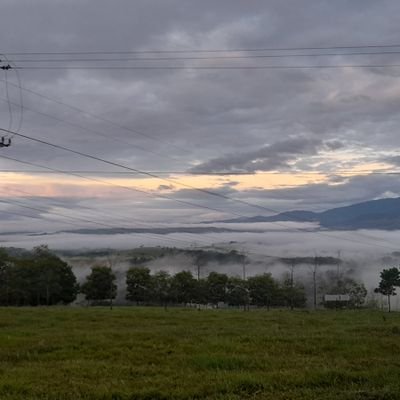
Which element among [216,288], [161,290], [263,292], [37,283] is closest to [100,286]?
[161,290]

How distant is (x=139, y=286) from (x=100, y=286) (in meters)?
8.63

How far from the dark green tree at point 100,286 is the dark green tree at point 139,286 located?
13.4 ft

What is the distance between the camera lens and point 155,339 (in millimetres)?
22797

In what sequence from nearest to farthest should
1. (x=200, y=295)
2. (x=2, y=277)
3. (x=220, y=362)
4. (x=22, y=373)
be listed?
(x=22, y=373) < (x=220, y=362) < (x=2, y=277) < (x=200, y=295)

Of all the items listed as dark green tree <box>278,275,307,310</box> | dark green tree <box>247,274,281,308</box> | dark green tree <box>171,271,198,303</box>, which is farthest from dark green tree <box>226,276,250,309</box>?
dark green tree <box>278,275,307,310</box>

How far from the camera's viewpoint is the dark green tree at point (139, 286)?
391ft

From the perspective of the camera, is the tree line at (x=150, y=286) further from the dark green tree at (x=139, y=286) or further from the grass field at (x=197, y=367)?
the grass field at (x=197, y=367)

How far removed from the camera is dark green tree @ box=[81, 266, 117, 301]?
115 metres

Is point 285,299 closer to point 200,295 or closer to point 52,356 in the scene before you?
point 200,295

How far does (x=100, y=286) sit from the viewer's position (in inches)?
4555

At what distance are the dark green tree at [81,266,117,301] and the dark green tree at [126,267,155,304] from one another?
13.4 feet

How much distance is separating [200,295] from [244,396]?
109 meters

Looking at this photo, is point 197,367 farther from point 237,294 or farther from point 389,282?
point 389,282

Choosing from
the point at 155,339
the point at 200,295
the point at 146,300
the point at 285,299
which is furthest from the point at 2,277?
the point at 155,339
